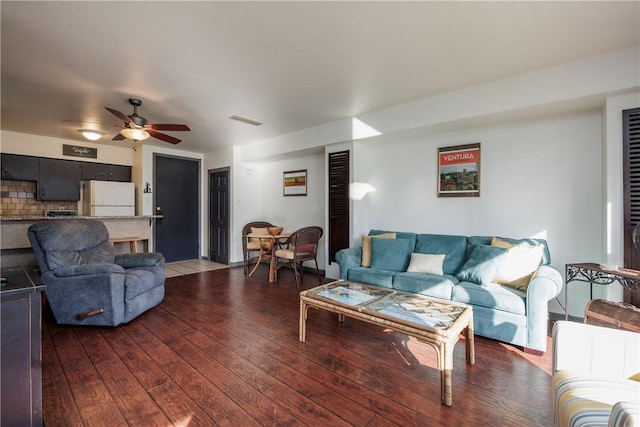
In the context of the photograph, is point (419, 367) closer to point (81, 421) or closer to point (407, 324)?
point (407, 324)

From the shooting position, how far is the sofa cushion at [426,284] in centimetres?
281

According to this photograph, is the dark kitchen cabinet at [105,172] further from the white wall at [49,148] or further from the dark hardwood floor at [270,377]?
the dark hardwood floor at [270,377]

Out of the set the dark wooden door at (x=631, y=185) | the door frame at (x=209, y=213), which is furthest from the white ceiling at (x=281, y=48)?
the door frame at (x=209, y=213)

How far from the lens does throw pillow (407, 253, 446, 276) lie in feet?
10.5

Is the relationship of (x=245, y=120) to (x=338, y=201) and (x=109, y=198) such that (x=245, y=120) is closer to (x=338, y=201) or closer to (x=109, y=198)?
(x=338, y=201)

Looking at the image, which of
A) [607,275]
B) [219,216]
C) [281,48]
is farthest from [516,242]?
[219,216]

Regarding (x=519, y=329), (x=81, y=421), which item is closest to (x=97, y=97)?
(x=81, y=421)

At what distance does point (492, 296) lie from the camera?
2555mm

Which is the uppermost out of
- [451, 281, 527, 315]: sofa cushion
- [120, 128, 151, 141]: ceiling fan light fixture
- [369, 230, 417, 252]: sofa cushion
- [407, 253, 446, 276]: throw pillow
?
[120, 128, 151, 141]: ceiling fan light fixture

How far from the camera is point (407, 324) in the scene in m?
1.90

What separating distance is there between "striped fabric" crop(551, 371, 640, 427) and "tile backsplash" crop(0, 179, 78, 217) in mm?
7388

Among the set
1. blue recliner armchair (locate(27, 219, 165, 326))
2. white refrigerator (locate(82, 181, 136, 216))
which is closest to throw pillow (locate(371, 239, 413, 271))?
blue recliner armchair (locate(27, 219, 165, 326))

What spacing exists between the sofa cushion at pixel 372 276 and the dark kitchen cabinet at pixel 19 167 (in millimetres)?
5754

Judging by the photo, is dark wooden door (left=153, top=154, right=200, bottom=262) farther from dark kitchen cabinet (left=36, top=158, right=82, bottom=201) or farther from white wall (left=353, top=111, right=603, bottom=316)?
white wall (left=353, top=111, right=603, bottom=316)
